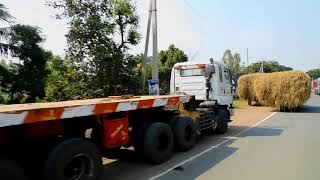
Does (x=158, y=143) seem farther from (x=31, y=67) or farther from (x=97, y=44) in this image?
(x=31, y=67)

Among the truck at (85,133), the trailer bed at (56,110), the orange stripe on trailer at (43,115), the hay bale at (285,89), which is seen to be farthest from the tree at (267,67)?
the orange stripe on trailer at (43,115)

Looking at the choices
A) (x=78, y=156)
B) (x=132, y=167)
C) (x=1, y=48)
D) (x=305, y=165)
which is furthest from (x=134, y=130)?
(x=1, y=48)

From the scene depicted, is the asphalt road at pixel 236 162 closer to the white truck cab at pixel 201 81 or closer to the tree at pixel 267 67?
the white truck cab at pixel 201 81

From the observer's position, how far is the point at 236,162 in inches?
360

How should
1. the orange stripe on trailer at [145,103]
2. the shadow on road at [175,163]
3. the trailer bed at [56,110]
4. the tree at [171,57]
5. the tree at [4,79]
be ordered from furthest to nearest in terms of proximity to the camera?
the tree at [171,57] < the tree at [4,79] < the orange stripe on trailer at [145,103] < the shadow on road at [175,163] < the trailer bed at [56,110]

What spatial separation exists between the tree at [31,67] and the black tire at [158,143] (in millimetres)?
19463

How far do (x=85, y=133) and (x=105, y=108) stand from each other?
2.42ft

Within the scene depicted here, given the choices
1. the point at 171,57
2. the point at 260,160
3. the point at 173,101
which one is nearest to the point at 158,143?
the point at 173,101

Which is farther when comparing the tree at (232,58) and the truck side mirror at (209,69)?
the tree at (232,58)

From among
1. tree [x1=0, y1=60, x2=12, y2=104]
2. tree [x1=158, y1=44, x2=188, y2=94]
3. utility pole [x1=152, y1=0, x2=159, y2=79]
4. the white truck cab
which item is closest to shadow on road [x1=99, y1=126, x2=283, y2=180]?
the white truck cab

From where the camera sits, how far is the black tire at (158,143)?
8.95 meters

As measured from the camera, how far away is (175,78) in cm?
1438

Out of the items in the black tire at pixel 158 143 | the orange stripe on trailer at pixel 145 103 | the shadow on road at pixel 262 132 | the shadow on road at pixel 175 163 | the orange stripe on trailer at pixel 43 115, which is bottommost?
the shadow on road at pixel 175 163

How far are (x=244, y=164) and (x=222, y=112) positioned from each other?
5.60m
